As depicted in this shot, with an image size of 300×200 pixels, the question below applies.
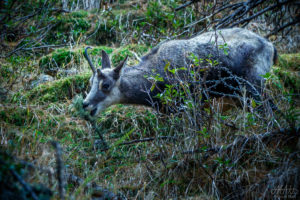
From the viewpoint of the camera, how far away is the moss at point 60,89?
226 inches

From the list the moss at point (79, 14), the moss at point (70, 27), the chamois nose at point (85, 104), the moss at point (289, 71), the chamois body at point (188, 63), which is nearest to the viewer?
the chamois nose at point (85, 104)

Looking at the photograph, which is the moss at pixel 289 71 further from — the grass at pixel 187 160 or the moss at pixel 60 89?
the moss at pixel 60 89

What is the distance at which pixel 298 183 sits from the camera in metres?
2.71

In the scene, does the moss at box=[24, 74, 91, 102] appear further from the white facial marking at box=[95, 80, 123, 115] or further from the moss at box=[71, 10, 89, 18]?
the moss at box=[71, 10, 89, 18]

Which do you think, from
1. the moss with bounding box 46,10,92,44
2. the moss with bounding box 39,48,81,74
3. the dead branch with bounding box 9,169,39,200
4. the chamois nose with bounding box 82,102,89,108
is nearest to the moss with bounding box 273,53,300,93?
the chamois nose with bounding box 82,102,89,108

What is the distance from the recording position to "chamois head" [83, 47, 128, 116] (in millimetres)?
4695

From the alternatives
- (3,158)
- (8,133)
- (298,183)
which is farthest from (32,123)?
(298,183)

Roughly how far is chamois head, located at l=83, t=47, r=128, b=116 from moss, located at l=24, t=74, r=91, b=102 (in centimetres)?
111

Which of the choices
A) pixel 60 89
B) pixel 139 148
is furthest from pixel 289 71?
pixel 60 89

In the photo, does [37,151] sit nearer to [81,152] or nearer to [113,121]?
[81,152]

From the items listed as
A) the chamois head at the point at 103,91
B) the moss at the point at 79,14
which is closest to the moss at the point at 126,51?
the chamois head at the point at 103,91

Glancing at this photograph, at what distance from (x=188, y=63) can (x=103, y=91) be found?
5.42 feet

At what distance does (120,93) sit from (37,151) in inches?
77.5

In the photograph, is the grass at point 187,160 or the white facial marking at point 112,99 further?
→ the white facial marking at point 112,99
